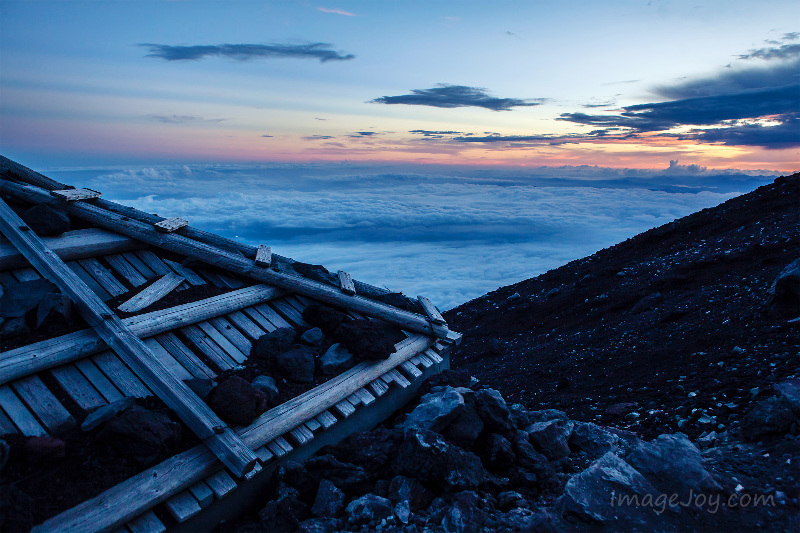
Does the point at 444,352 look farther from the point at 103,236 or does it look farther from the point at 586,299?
the point at 586,299

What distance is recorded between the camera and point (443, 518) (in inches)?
140

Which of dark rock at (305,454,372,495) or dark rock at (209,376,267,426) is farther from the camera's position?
dark rock at (209,376,267,426)

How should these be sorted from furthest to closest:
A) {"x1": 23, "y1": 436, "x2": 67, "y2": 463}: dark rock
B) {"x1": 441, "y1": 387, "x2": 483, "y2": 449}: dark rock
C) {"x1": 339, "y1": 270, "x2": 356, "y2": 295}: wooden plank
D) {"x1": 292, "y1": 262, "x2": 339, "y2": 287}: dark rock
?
{"x1": 292, "y1": 262, "x2": 339, "y2": 287}: dark rock < {"x1": 339, "y1": 270, "x2": 356, "y2": 295}: wooden plank < {"x1": 441, "y1": 387, "x2": 483, "y2": 449}: dark rock < {"x1": 23, "y1": 436, "x2": 67, "y2": 463}: dark rock

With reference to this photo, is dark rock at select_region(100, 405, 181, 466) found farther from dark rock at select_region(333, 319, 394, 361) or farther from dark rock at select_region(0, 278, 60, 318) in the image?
dark rock at select_region(333, 319, 394, 361)

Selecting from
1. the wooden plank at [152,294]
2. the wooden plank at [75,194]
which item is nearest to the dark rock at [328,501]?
the wooden plank at [152,294]

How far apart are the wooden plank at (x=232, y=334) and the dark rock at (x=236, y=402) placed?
2.87ft

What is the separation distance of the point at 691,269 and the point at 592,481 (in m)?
11.1

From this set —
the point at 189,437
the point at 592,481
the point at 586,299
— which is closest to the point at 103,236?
the point at 189,437

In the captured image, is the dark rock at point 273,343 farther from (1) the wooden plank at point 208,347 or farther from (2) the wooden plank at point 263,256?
(2) the wooden plank at point 263,256

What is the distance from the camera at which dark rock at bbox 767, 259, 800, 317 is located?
727 cm

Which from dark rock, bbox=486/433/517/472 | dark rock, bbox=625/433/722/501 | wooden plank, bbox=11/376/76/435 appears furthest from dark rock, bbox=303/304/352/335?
dark rock, bbox=625/433/722/501

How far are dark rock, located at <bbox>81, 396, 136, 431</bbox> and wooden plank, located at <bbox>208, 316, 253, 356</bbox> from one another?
133cm

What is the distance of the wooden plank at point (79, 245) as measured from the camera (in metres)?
4.84

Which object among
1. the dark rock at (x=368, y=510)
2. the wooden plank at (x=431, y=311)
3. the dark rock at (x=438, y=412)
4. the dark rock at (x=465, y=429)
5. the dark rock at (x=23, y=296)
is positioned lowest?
the dark rock at (x=368, y=510)
